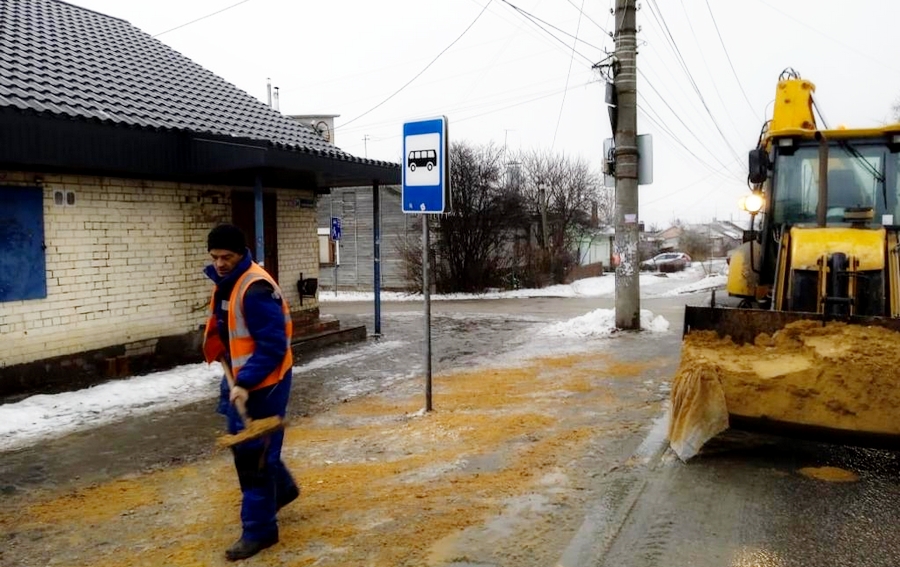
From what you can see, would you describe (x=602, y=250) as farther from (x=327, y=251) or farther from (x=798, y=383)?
(x=798, y=383)

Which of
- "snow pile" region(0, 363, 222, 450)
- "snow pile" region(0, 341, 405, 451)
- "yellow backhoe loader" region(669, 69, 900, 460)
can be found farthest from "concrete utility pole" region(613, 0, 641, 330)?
"snow pile" region(0, 363, 222, 450)

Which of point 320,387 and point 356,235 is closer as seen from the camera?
point 320,387

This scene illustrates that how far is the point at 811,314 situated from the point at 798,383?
70 centimetres

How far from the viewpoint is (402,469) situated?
553 cm

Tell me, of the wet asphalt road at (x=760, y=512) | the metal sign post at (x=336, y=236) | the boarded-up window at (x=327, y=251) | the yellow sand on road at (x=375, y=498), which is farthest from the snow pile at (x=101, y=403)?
the boarded-up window at (x=327, y=251)

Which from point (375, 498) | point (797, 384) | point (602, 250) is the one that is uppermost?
point (602, 250)

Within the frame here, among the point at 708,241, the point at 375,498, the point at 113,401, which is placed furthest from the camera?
the point at 708,241

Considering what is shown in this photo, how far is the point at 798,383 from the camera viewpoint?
5.07 meters

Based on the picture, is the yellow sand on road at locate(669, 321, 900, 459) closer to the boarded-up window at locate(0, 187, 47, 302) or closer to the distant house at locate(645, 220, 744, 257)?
the boarded-up window at locate(0, 187, 47, 302)

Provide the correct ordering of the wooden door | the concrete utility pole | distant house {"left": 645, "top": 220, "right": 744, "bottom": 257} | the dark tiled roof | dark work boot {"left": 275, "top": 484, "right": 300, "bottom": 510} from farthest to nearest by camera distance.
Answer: distant house {"left": 645, "top": 220, "right": 744, "bottom": 257} < the concrete utility pole < the wooden door < the dark tiled roof < dark work boot {"left": 275, "top": 484, "right": 300, "bottom": 510}

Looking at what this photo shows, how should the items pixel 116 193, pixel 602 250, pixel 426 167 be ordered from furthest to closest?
1. pixel 602 250
2. pixel 116 193
3. pixel 426 167

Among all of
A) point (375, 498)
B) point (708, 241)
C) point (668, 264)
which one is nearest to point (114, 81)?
point (375, 498)

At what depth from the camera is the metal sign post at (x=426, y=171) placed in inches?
271

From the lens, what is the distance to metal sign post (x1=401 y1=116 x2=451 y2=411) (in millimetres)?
6875
